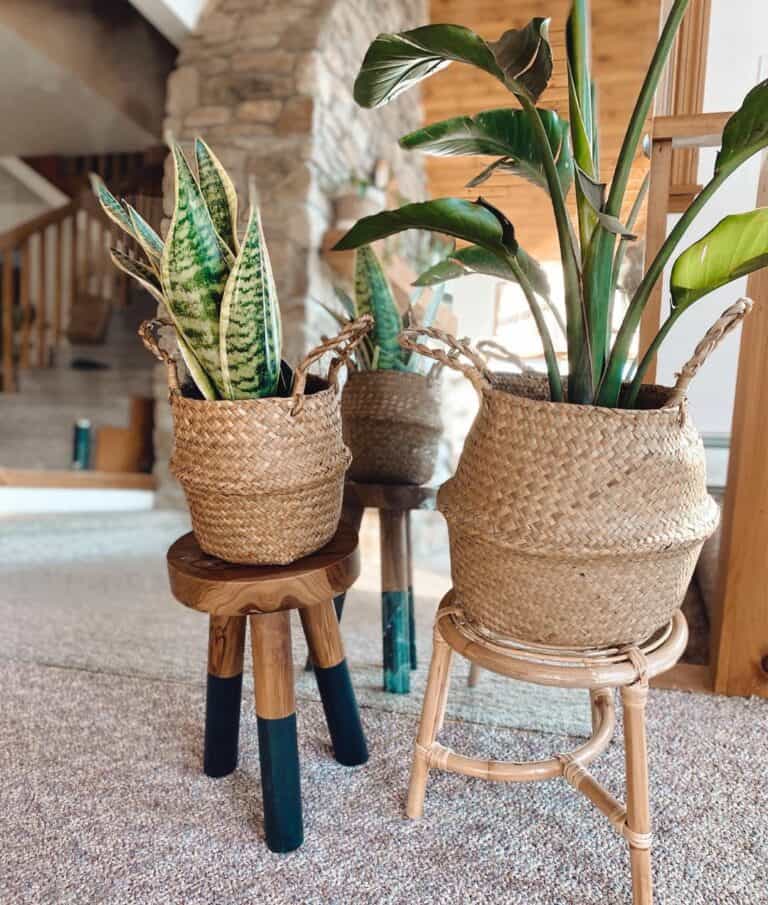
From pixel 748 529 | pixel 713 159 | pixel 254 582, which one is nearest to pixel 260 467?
pixel 254 582

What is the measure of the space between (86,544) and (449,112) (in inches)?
84.7

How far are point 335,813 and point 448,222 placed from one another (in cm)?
84

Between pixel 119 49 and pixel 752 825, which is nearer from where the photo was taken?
pixel 752 825

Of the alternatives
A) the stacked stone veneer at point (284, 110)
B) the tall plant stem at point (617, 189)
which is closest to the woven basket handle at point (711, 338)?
the tall plant stem at point (617, 189)

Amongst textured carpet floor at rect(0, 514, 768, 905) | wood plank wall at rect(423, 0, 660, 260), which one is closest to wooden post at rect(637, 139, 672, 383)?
wood plank wall at rect(423, 0, 660, 260)

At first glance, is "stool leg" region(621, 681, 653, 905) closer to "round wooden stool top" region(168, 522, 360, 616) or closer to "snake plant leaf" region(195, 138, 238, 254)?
"round wooden stool top" region(168, 522, 360, 616)

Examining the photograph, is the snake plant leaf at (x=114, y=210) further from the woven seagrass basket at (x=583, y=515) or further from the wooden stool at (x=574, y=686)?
the wooden stool at (x=574, y=686)

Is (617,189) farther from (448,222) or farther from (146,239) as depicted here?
(146,239)

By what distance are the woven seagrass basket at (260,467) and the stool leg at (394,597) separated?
0.38 m

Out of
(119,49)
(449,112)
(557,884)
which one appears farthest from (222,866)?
(119,49)

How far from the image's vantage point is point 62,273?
16.8 feet

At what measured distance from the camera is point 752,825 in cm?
94

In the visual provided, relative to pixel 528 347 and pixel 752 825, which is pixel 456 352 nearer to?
pixel 528 347

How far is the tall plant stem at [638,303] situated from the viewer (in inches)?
29.2
